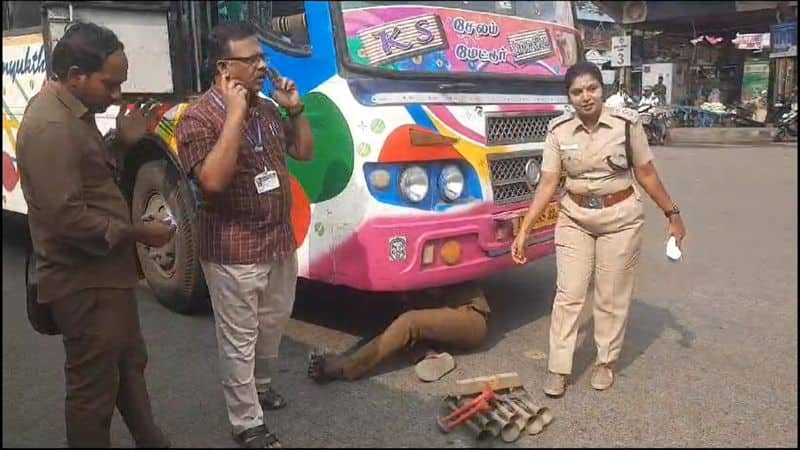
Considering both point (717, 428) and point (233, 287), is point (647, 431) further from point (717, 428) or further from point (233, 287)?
point (233, 287)

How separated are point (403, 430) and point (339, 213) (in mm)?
1099

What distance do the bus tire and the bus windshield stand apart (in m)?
1.44

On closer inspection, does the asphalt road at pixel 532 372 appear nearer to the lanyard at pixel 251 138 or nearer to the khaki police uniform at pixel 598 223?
the khaki police uniform at pixel 598 223

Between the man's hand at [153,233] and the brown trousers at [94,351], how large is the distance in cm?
19

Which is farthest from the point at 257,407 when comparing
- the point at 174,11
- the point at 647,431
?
the point at 174,11

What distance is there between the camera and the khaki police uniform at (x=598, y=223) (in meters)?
3.46

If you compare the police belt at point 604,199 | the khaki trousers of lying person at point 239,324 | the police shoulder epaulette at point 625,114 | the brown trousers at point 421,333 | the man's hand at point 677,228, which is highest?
the police shoulder epaulette at point 625,114

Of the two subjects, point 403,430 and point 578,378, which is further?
point 578,378

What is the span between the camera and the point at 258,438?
2975 millimetres

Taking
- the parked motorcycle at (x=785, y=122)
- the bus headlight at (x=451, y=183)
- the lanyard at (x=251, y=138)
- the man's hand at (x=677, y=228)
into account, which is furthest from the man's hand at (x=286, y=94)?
the parked motorcycle at (x=785, y=122)

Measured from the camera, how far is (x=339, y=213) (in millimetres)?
3740

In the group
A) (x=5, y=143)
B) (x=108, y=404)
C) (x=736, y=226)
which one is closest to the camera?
(x=108, y=404)

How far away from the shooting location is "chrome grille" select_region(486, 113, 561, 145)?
13.4 feet

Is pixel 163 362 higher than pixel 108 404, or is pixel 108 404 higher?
pixel 108 404
